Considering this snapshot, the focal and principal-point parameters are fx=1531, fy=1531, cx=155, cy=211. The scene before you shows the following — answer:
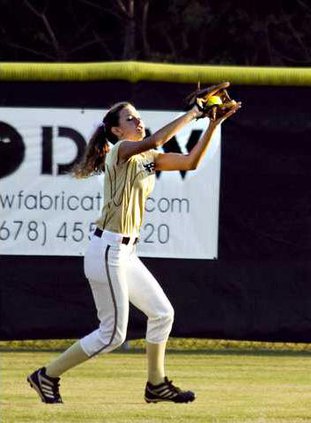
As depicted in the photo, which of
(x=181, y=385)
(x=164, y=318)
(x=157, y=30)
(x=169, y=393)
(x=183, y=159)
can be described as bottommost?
(x=181, y=385)

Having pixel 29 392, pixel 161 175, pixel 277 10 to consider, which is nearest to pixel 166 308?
pixel 29 392

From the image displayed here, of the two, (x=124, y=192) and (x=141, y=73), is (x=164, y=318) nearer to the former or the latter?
(x=124, y=192)

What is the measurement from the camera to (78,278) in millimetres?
13242

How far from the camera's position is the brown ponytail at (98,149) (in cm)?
934

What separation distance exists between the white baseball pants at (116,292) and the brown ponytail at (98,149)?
0.46 metres

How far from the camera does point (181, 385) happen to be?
36.6 feet

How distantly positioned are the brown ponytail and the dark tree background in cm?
1326

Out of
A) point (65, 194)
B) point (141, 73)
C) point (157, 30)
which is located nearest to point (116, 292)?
point (65, 194)

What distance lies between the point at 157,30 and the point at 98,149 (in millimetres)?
15307

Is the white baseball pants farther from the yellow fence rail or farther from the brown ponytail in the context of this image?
the yellow fence rail

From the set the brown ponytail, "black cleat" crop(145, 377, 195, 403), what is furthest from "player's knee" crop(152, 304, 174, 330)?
the brown ponytail

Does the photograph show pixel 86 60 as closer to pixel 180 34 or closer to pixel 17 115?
pixel 180 34

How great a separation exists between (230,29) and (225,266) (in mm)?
11237

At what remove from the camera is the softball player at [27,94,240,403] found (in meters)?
9.04
